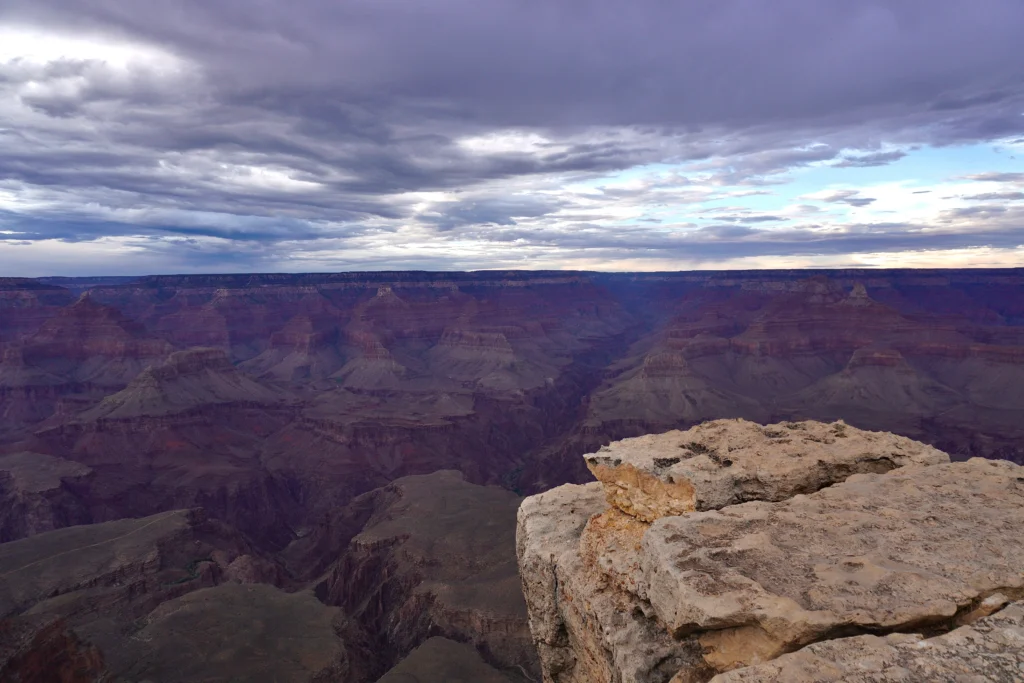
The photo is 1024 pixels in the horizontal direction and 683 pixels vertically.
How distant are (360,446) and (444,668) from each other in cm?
6790

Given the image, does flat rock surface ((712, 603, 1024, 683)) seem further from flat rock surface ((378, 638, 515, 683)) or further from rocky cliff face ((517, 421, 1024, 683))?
flat rock surface ((378, 638, 515, 683))

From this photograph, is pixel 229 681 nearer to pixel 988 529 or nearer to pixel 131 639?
pixel 131 639

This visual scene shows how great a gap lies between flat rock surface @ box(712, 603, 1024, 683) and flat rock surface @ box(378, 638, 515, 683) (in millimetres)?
32965

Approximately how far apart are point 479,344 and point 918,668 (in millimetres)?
166889

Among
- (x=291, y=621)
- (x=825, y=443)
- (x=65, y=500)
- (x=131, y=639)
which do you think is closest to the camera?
(x=825, y=443)

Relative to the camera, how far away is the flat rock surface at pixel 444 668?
34.7 metres

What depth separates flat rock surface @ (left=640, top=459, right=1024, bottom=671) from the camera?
711 centimetres

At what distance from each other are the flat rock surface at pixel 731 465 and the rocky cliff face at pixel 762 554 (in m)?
0.03

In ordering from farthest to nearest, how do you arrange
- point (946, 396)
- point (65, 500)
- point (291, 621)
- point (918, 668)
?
point (946, 396) < point (65, 500) < point (291, 621) < point (918, 668)

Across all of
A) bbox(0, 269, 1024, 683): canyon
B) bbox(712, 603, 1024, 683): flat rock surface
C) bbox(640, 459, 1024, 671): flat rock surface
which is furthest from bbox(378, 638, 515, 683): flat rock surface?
bbox(712, 603, 1024, 683): flat rock surface

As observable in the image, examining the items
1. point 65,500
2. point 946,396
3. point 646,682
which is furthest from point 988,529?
point 946,396

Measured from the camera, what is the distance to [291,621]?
4234 cm

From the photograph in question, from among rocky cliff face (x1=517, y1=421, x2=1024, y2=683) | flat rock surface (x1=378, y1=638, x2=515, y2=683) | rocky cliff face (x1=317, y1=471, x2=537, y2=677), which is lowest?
rocky cliff face (x1=317, y1=471, x2=537, y2=677)

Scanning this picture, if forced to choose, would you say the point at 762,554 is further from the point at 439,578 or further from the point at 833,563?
the point at 439,578
